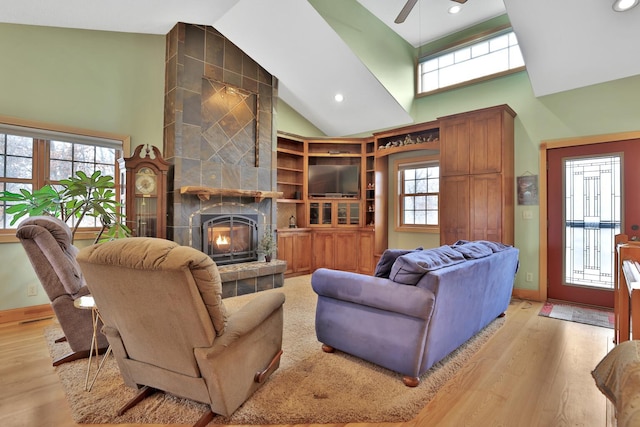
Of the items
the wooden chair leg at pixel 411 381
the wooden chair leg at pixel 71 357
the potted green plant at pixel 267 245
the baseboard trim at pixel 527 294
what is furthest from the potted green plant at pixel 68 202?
the baseboard trim at pixel 527 294

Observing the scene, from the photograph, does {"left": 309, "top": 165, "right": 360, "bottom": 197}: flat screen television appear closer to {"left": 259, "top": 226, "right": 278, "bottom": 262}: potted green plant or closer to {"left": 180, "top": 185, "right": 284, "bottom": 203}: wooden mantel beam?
{"left": 180, "top": 185, "right": 284, "bottom": 203}: wooden mantel beam

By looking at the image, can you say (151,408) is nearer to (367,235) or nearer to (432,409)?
(432,409)

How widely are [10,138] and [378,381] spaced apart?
4472 millimetres

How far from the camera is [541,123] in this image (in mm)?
4293

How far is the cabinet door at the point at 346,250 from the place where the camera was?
606 centimetres

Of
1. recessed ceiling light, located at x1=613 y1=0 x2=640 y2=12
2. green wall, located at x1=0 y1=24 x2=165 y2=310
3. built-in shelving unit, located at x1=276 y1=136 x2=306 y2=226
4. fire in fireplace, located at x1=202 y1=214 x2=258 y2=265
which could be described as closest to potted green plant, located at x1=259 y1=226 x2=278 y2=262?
fire in fireplace, located at x1=202 y1=214 x2=258 y2=265

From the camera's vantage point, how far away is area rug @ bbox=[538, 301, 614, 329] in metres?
3.45

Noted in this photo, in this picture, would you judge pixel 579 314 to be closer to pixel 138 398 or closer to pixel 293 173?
pixel 138 398

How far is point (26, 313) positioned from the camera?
136 inches

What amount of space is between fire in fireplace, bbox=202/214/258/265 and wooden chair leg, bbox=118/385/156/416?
2.61 metres

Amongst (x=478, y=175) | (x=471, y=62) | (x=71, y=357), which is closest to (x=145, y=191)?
(x=71, y=357)

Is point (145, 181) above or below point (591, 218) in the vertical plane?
above

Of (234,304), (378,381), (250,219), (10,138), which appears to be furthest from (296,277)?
(10,138)

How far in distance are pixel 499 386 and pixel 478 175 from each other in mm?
2951
